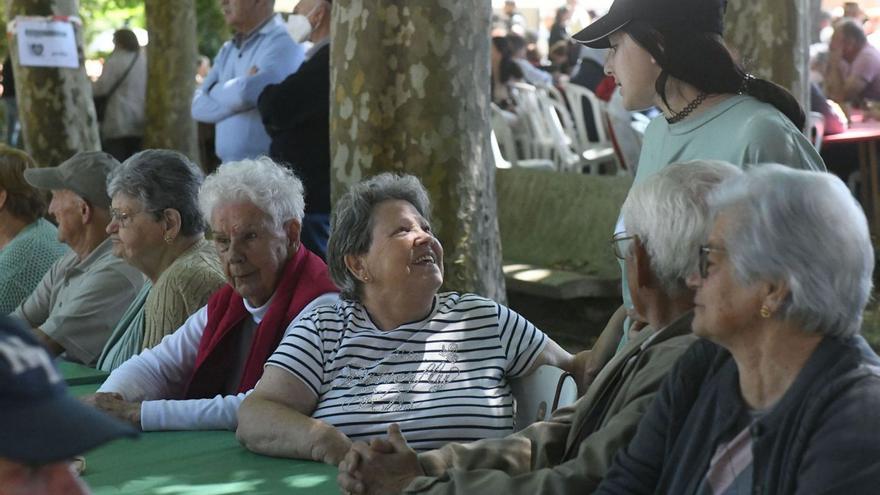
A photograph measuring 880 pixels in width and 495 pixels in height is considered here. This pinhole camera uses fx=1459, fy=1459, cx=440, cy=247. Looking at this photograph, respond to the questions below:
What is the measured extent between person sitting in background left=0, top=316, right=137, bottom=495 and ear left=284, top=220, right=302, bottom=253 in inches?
116

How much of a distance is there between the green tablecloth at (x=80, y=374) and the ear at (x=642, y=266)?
2319mm

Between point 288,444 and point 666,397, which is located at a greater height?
point 666,397

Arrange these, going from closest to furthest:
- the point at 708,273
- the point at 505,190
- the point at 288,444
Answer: the point at 708,273 < the point at 288,444 < the point at 505,190

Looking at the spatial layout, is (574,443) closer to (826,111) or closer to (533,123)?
(826,111)

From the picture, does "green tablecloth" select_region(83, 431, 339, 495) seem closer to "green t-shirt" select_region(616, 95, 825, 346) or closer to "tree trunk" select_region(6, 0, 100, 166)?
"green t-shirt" select_region(616, 95, 825, 346)

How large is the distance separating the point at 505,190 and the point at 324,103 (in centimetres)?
353

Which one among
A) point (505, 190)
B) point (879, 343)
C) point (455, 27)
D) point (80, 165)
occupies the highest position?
point (455, 27)

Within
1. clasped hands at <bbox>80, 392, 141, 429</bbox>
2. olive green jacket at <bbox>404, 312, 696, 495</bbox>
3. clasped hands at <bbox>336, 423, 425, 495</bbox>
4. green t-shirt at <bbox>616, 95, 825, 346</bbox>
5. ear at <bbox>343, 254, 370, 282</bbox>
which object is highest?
green t-shirt at <bbox>616, 95, 825, 346</bbox>

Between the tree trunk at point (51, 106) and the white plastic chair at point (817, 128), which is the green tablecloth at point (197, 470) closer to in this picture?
the tree trunk at point (51, 106)

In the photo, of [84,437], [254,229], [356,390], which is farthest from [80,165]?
[84,437]

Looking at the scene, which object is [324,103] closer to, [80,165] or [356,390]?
[80,165]

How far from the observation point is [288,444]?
3.69m

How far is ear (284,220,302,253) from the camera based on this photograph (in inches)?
175

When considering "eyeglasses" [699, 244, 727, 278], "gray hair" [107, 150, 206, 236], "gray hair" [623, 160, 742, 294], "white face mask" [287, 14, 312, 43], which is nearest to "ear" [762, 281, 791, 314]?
"eyeglasses" [699, 244, 727, 278]
